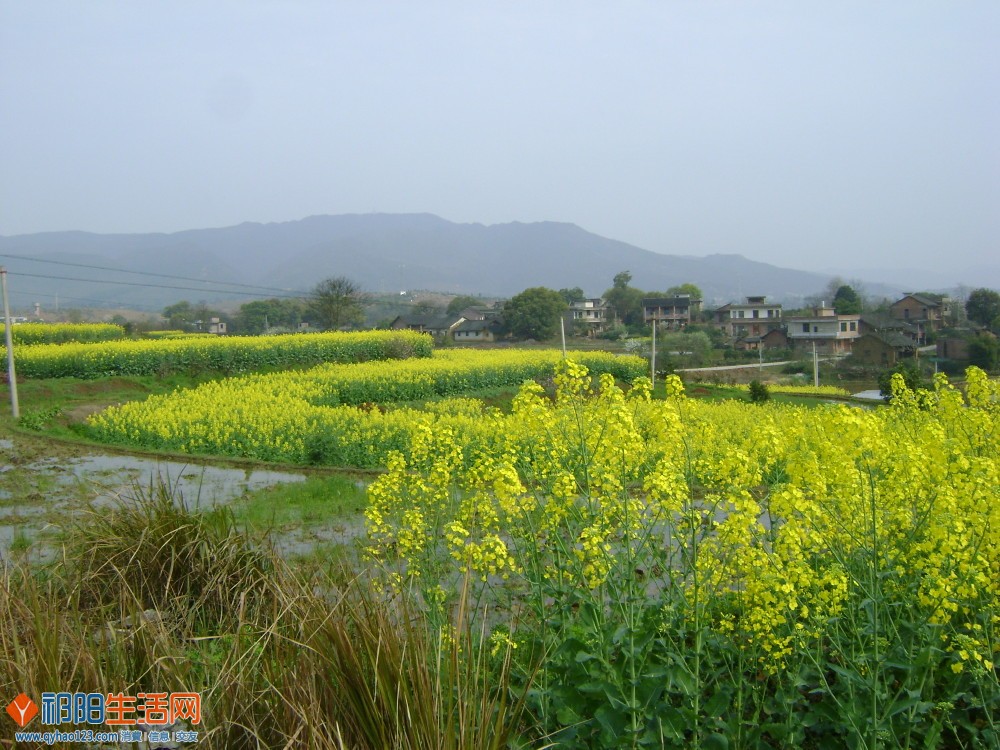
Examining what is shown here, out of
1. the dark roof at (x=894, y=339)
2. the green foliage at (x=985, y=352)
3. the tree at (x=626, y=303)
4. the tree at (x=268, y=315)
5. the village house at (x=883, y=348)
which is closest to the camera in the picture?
the green foliage at (x=985, y=352)

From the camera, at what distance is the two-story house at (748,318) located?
60250mm

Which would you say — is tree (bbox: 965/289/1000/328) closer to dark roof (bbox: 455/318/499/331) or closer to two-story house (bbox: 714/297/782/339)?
Result: two-story house (bbox: 714/297/782/339)

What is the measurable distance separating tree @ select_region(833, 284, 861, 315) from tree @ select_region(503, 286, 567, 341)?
66.4 ft

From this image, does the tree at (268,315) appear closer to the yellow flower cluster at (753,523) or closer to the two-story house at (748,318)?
the two-story house at (748,318)

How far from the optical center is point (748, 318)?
6512cm

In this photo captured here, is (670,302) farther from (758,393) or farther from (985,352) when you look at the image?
(758,393)

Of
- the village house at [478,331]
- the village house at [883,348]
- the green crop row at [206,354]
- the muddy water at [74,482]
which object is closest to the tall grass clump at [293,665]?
the muddy water at [74,482]

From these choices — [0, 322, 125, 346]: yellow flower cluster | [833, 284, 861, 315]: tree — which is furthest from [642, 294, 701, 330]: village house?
[0, 322, 125, 346]: yellow flower cluster

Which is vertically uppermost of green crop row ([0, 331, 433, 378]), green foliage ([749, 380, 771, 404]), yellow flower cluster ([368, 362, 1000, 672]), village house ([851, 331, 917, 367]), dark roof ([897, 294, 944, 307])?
dark roof ([897, 294, 944, 307])

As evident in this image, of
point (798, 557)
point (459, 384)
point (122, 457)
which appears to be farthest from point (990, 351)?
point (798, 557)

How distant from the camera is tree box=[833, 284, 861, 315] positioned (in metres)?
58.1

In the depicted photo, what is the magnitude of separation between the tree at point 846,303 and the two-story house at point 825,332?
4524mm

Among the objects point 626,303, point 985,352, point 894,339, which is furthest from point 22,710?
point 626,303

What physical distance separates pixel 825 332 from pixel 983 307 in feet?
30.3
